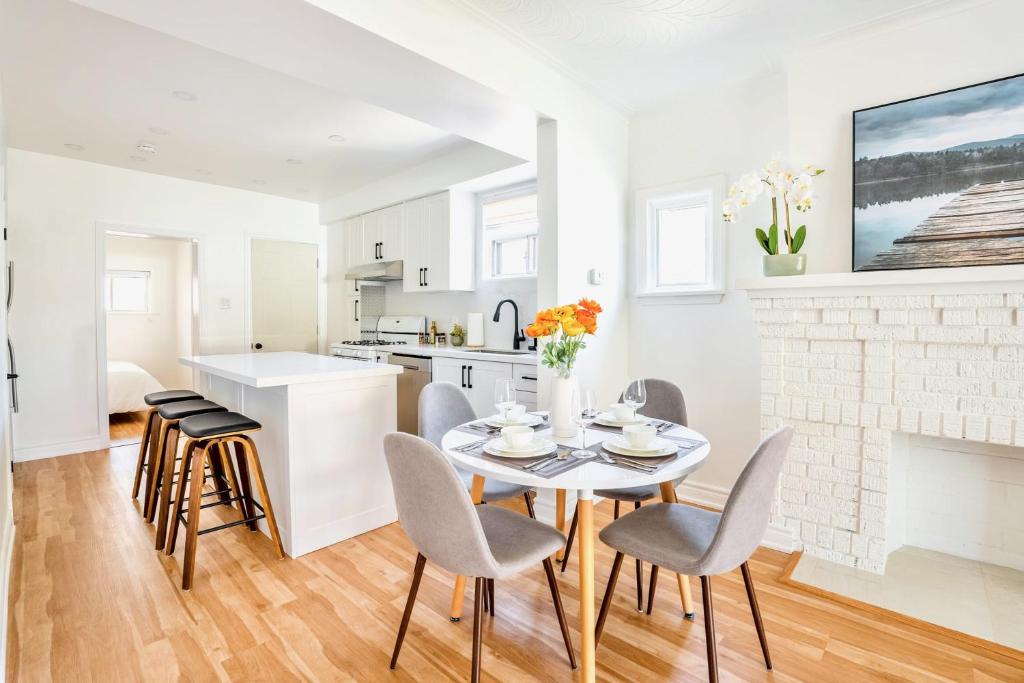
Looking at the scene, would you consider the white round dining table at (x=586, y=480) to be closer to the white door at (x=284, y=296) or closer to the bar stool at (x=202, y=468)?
the bar stool at (x=202, y=468)

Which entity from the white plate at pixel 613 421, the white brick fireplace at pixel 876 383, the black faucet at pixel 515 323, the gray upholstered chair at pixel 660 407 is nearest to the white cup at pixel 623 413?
the white plate at pixel 613 421

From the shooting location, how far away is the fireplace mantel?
1.86 metres

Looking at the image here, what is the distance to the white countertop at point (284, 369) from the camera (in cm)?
236

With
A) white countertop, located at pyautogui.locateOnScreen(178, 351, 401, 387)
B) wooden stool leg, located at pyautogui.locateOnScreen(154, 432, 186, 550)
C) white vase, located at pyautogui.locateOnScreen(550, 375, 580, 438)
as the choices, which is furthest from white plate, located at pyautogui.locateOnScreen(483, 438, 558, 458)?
wooden stool leg, located at pyautogui.locateOnScreen(154, 432, 186, 550)

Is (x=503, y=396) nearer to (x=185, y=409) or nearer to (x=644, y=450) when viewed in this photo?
(x=644, y=450)

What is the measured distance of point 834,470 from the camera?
7.70 feet

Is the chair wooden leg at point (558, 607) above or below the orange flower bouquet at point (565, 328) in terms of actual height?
below

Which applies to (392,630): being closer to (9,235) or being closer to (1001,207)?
(1001,207)

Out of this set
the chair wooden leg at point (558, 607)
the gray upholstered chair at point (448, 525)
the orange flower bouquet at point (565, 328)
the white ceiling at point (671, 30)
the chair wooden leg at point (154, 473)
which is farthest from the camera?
the chair wooden leg at point (154, 473)

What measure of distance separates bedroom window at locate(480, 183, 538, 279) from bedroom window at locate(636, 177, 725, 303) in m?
1.04

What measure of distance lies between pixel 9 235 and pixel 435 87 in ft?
13.4

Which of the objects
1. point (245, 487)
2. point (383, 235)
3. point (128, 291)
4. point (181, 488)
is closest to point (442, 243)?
point (383, 235)

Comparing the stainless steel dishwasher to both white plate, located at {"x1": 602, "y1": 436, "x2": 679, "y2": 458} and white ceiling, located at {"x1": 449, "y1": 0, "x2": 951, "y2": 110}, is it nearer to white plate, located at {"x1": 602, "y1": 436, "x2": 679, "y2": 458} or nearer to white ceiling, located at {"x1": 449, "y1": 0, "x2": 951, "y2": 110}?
white ceiling, located at {"x1": 449, "y1": 0, "x2": 951, "y2": 110}

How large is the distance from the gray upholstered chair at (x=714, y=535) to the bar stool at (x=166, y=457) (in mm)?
2213
